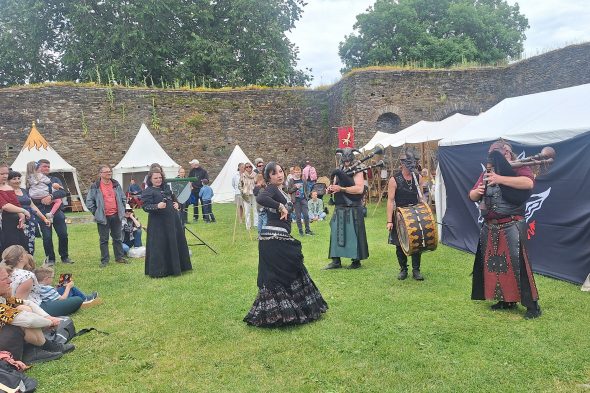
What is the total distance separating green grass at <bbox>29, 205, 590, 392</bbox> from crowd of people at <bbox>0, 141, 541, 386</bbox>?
0.23 meters

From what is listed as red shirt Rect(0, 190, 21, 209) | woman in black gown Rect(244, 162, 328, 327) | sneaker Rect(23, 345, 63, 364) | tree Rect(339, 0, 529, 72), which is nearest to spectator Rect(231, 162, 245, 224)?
red shirt Rect(0, 190, 21, 209)

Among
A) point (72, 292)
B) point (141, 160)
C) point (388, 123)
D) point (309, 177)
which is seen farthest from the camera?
point (388, 123)

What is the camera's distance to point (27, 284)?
427 cm

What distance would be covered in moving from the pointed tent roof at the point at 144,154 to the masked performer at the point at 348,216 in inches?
501

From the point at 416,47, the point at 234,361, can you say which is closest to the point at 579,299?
the point at 234,361

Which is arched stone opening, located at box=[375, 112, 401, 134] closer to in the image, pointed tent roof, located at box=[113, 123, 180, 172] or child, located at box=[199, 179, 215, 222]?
pointed tent roof, located at box=[113, 123, 180, 172]

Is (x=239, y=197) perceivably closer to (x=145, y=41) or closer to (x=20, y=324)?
(x=20, y=324)

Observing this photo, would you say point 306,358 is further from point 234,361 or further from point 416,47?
point 416,47

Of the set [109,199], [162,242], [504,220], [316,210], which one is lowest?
[316,210]

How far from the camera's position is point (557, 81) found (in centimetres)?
1700

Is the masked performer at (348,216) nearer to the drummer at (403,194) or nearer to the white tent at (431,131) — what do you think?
the drummer at (403,194)

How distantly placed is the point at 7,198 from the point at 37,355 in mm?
3288

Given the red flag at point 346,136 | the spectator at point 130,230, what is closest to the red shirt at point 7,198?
the spectator at point 130,230

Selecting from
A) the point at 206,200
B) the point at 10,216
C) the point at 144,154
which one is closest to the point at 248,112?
the point at 144,154
